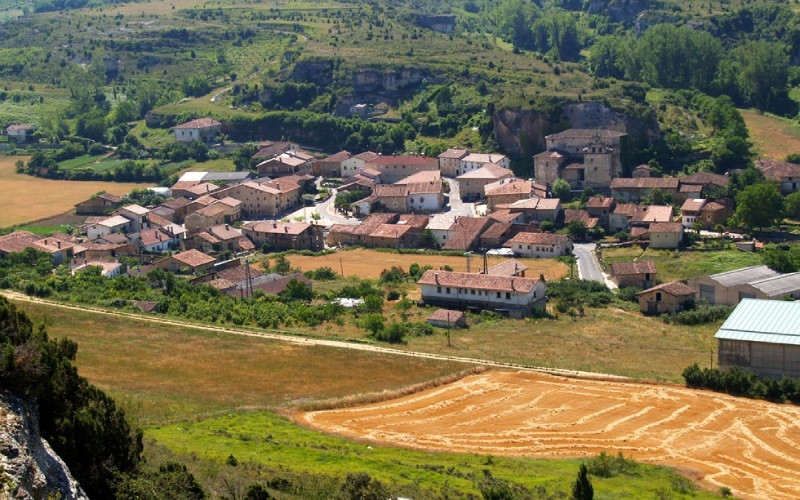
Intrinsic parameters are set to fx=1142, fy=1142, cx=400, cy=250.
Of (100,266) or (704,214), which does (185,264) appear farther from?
(704,214)

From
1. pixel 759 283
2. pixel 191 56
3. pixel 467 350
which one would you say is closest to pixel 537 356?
pixel 467 350

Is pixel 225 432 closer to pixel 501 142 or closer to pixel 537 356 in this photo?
pixel 537 356

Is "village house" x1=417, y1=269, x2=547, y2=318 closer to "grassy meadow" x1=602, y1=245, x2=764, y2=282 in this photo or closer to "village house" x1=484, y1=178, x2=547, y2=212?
"grassy meadow" x1=602, y1=245, x2=764, y2=282

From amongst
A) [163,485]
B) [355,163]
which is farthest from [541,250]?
[163,485]

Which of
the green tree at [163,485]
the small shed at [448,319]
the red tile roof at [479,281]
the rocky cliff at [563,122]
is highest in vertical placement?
the green tree at [163,485]

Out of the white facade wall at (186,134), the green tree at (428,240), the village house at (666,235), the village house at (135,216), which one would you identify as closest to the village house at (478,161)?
the green tree at (428,240)

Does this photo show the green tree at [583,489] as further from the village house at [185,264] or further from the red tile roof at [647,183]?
the red tile roof at [647,183]
